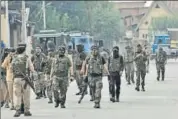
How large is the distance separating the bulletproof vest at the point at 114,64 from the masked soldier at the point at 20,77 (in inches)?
179

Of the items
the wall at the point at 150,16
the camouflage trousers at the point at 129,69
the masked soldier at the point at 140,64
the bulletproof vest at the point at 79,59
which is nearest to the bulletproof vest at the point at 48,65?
the bulletproof vest at the point at 79,59

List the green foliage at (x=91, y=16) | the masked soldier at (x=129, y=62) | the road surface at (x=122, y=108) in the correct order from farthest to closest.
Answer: the green foliage at (x=91, y=16), the masked soldier at (x=129, y=62), the road surface at (x=122, y=108)

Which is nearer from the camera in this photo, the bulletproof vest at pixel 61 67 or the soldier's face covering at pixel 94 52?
the bulletproof vest at pixel 61 67

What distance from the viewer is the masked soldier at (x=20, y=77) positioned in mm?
16312

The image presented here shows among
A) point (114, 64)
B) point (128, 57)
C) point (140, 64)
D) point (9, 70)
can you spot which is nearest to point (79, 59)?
point (114, 64)

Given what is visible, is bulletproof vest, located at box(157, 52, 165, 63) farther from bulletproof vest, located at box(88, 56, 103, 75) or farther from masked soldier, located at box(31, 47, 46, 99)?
bulletproof vest, located at box(88, 56, 103, 75)

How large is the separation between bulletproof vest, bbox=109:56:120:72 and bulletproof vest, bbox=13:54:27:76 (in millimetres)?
4647

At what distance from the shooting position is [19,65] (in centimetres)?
1636

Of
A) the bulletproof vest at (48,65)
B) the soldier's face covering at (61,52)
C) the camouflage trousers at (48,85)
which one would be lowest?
the camouflage trousers at (48,85)

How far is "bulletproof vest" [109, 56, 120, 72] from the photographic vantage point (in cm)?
2050

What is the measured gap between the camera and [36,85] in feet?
72.2

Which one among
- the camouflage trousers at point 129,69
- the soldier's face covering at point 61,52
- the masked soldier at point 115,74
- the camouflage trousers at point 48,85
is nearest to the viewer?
the soldier's face covering at point 61,52

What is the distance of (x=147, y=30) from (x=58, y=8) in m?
21.9

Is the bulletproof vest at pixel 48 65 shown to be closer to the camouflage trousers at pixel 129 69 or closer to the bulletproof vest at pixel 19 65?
the bulletproof vest at pixel 19 65
